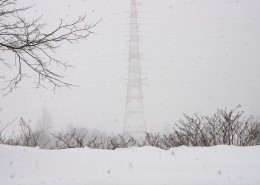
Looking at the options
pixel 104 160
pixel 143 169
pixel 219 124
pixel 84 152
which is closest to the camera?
pixel 143 169

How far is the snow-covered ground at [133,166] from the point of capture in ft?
13.0

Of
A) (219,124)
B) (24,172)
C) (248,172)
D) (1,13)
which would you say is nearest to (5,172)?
(24,172)

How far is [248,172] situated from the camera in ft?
13.5

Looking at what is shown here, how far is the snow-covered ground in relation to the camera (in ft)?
13.0

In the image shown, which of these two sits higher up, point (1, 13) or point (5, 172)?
point (1, 13)

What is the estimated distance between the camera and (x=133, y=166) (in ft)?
14.3

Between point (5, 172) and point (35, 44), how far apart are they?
6.55 feet

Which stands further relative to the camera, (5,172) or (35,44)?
(35,44)

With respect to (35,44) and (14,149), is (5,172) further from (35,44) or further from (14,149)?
(35,44)

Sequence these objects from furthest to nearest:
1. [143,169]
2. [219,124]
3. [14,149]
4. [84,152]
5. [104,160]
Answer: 1. [219,124]
2. [14,149]
3. [84,152]
4. [104,160]
5. [143,169]

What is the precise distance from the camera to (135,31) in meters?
44.8

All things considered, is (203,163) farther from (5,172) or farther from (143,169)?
(5,172)

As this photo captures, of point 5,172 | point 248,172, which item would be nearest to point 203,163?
point 248,172

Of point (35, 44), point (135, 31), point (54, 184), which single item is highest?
point (135, 31)
